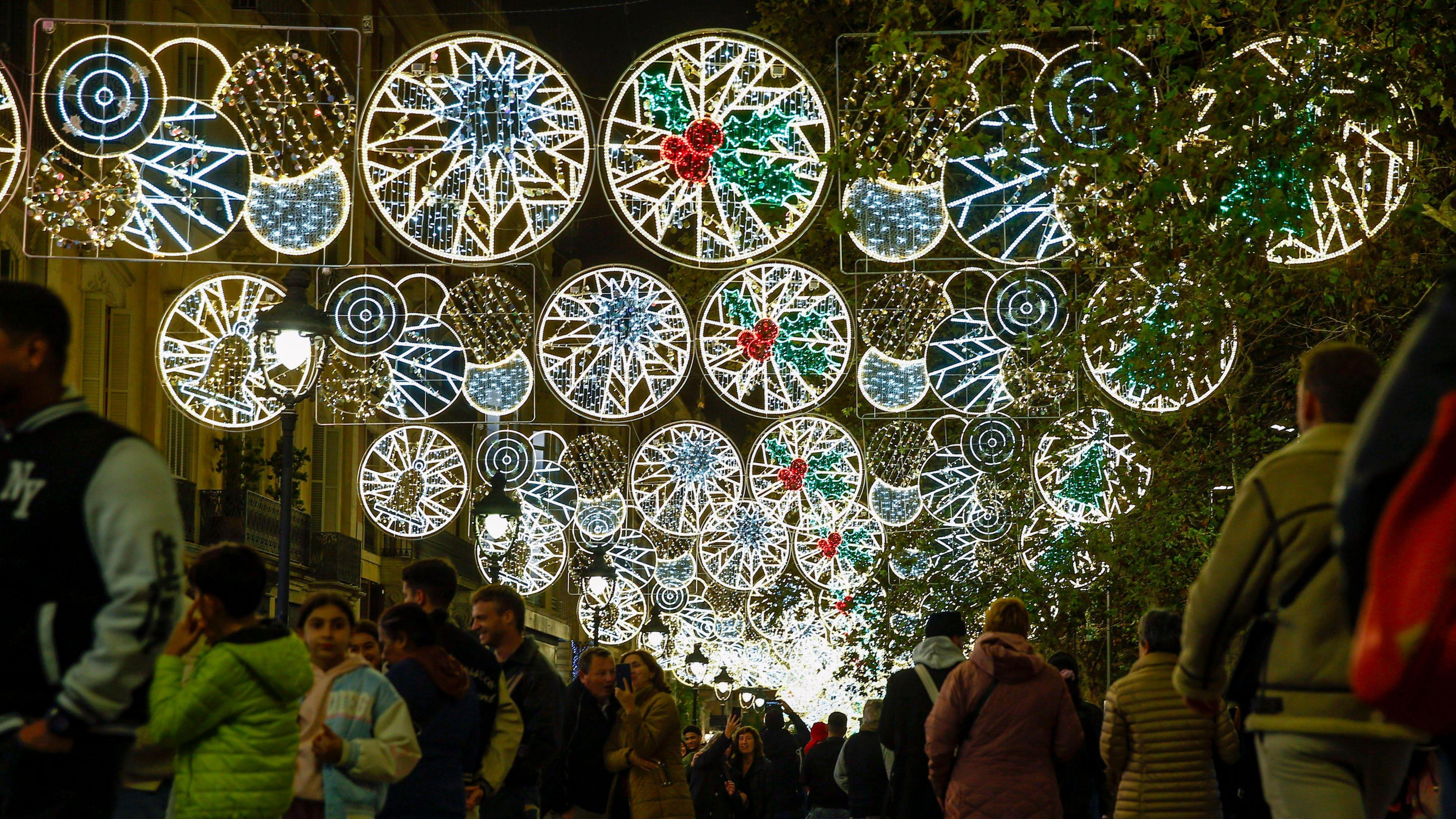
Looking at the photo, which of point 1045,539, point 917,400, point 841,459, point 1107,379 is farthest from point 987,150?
point 1045,539

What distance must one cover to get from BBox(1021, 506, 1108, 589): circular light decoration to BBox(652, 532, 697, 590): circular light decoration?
800cm

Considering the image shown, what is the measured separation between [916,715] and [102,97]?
5.89 m

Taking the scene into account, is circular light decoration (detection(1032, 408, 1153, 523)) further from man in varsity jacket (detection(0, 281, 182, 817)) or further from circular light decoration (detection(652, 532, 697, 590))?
man in varsity jacket (detection(0, 281, 182, 817))

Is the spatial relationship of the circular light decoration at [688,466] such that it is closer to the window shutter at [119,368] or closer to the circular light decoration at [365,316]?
the circular light decoration at [365,316]

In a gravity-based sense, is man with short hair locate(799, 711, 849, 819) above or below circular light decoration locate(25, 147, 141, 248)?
below

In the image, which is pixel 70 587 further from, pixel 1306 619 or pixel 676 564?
pixel 676 564

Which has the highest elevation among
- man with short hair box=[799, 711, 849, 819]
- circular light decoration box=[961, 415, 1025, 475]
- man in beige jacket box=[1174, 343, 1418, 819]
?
man in beige jacket box=[1174, 343, 1418, 819]

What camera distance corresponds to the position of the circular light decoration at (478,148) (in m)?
10.9

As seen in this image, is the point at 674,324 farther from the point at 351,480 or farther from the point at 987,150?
the point at 351,480

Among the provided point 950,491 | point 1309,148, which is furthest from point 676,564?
point 1309,148

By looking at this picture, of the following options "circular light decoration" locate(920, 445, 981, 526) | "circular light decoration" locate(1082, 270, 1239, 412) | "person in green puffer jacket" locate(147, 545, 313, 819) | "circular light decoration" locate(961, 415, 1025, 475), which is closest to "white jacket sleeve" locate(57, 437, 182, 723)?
"person in green puffer jacket" locate(147, 545, 313, 819)

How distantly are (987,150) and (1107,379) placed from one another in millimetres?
2696

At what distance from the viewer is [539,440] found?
5394 centimetres

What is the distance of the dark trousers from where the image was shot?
441 cm
